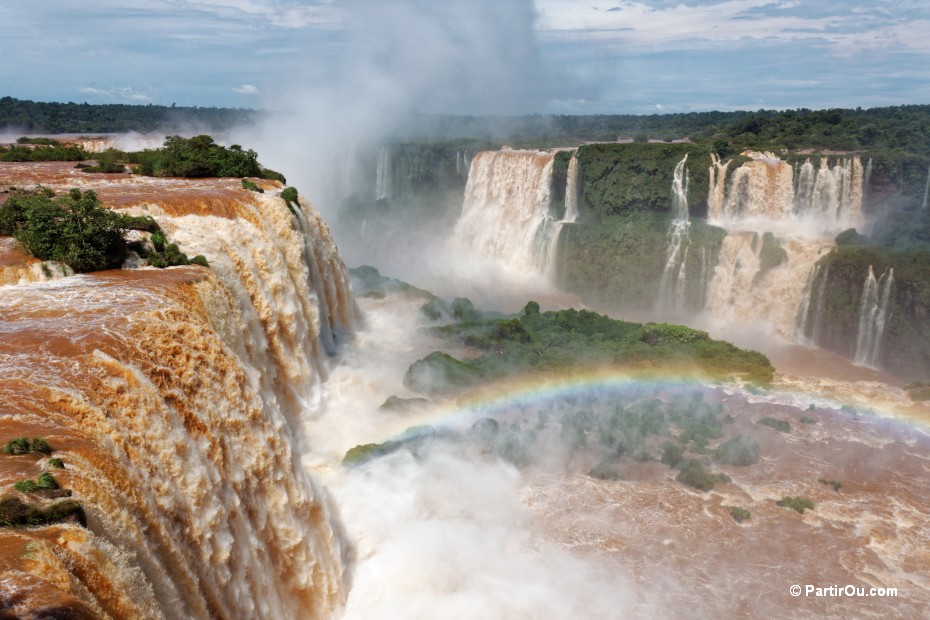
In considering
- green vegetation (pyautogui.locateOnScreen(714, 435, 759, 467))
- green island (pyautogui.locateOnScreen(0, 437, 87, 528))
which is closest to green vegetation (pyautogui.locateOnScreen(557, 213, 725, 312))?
green vegetation (pyautogui.locateOnScreen(714, 435, 759, 467))

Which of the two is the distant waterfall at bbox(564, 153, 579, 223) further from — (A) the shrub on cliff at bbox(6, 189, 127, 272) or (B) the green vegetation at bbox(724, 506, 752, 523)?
(A) the shrub on cliff at bbox(6, 189, 127, 272)

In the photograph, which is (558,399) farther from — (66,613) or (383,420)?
(66,613)

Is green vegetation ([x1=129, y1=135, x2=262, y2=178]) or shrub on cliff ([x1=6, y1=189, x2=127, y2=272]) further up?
green vegetation ([x1=129, y1=135, x2=262, y2=178])

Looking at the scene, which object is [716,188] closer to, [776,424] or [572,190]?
[572,190]

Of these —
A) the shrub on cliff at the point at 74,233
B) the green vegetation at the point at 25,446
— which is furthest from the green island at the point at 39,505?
the shrub on cliff at the point at 74,233

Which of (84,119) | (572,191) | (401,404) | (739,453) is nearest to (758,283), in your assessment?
(572,191)

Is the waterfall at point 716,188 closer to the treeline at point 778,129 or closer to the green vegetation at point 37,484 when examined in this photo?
the treeline at point 778,129
